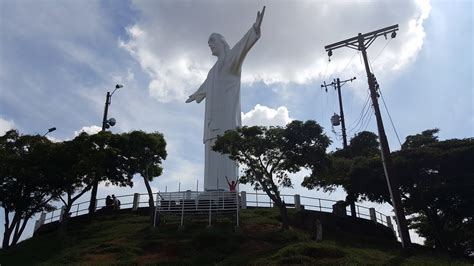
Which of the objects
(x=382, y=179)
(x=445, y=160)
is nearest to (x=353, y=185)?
(x=382, y=179)

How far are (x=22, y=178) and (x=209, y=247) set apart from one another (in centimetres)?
1179

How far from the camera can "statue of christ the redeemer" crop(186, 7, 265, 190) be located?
80.9 ft

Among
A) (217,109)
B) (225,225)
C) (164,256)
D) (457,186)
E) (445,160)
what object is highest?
(217,109)

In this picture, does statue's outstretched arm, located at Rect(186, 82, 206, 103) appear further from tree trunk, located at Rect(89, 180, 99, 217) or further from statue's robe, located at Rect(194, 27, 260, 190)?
tree trunk, located at Rect(89, 180, 99, 217)

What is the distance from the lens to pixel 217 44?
91.8ft

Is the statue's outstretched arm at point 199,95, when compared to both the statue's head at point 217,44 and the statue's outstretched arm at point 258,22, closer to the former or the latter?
the statue's head at point 217,44

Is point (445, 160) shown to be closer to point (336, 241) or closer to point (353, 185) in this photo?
point (353, 185)

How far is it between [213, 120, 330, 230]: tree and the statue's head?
903cm

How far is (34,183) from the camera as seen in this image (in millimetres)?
23688

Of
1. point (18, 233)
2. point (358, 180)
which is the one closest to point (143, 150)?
Answer: point (18, 233)

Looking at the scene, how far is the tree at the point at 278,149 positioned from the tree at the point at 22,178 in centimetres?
1009

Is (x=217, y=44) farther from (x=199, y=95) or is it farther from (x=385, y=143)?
(x=385, y=143)

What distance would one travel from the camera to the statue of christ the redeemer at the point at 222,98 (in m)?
24.7

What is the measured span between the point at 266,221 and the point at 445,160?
362 inches
